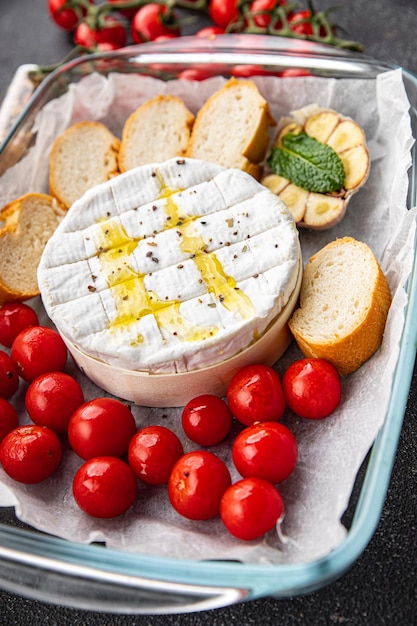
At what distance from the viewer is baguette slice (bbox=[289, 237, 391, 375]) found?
204 cm

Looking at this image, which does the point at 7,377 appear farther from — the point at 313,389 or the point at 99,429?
the point at 313,389

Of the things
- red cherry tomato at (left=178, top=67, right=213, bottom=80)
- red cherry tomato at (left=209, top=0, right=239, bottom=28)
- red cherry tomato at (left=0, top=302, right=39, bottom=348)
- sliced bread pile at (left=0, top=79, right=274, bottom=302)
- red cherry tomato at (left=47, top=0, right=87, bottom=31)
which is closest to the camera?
red cherry tomato at (left=0, top=302, right=39, bottom=348)

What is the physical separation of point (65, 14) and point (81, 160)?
3.56 feet

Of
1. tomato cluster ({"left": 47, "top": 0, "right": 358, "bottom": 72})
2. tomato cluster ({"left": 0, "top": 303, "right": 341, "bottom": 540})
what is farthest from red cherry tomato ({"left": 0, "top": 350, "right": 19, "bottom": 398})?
tomato cluster ({"left": 47, "top": 0, "right": 358, "bottom": 72})

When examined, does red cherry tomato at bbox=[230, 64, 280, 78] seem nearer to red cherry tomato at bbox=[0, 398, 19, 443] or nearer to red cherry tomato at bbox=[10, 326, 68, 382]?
red cherry tomato at bbox=[10, 326, 68, 382]

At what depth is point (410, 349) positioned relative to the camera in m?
1.88

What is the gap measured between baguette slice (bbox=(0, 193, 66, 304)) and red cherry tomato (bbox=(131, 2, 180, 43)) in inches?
41.1

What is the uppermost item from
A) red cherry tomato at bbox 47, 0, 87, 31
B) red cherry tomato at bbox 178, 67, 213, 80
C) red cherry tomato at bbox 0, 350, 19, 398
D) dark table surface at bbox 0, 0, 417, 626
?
red cherry tomato at bbox 47, 0, 87, 31

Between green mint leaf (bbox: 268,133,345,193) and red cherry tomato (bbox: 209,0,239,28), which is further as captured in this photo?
red cherry tomato (bbox: 209,0,239,28)

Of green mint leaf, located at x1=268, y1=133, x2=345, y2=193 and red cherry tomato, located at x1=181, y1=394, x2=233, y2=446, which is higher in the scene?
green mint leaf, located at x1=268, y1=133, x2=345, y2=193

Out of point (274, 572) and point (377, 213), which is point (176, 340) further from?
point (377, 213)

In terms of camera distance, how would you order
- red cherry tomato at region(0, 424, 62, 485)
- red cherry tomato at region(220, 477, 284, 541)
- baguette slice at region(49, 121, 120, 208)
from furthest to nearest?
baguette slice at region(49, 121, 120, 208) → red cherry tomato at region(0, 424, 62, 485) → red cherry tomato at region(220, 477, 284, 541)

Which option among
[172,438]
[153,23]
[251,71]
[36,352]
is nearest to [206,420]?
[172,438]

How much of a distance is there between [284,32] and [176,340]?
1511 millimetres
